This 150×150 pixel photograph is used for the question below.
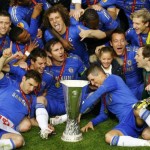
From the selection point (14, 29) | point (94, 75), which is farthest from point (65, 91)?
point (14, 29)

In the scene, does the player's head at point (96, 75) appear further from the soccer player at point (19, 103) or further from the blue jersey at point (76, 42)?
the blue jersey at point (76, 42)

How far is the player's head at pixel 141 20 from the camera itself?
628cm

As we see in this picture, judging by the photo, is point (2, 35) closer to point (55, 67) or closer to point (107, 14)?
point (55, 67)

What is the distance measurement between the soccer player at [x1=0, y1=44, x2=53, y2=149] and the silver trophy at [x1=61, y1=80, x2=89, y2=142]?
0.76 ft

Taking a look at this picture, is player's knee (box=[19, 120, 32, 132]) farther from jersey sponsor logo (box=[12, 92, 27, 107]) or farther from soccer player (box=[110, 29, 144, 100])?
soccer player (box=[110, 29, 144, 100])

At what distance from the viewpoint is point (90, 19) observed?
629 cm

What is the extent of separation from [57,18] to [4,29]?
0.77 m

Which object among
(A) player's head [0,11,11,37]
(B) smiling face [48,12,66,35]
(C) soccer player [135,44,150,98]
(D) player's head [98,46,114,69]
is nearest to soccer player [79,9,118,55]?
(B) smiling face [48,12,66,35]

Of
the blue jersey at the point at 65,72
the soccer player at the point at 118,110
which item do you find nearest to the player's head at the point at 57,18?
the blue jersey at the point at 65,72

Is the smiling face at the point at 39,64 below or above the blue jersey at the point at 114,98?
above

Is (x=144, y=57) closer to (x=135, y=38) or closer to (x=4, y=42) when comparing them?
(x=135, y=38)

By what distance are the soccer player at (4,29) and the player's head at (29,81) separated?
1.04 metres

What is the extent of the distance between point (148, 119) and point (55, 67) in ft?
5.93

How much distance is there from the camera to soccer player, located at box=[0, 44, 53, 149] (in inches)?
201
